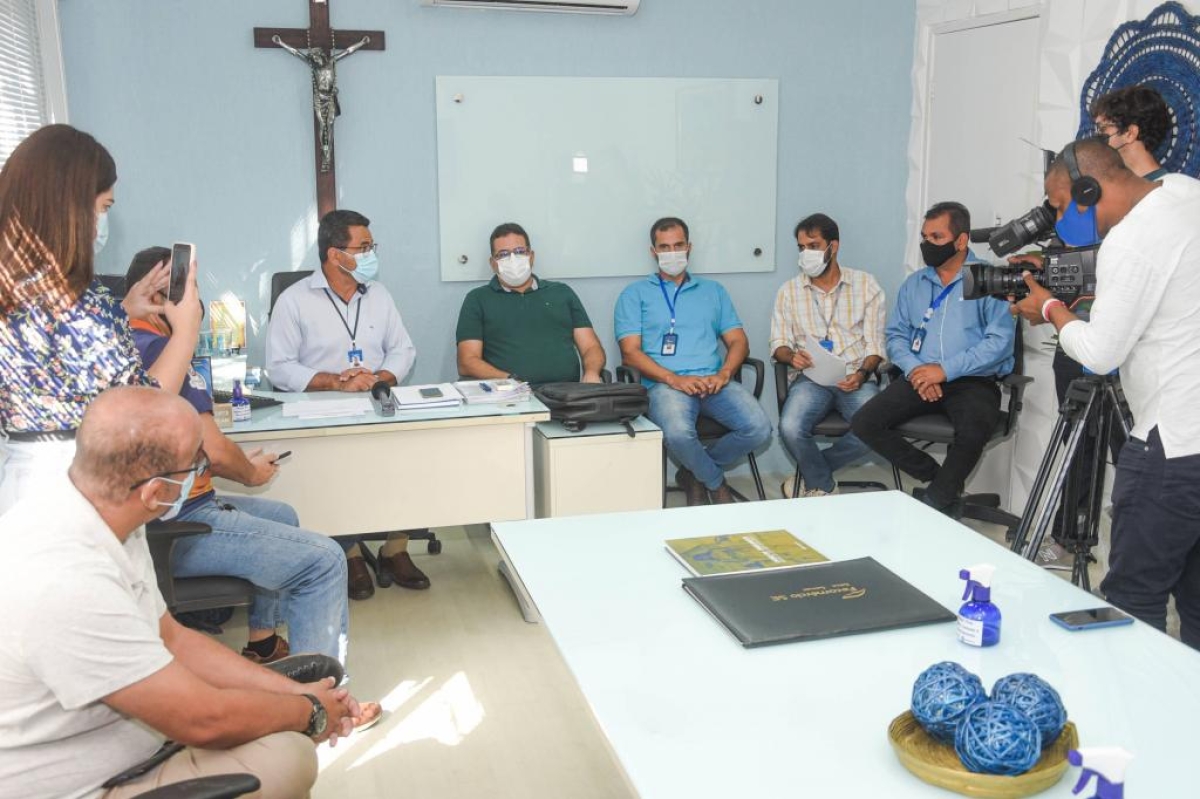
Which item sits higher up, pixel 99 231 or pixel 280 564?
pixel 99 231

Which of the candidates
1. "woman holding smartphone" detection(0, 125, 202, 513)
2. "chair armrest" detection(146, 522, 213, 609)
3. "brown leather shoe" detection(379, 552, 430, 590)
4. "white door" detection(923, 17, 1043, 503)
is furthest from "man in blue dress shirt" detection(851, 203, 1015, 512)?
"woman holding smartphone" detection(0, 125, 202, 513)

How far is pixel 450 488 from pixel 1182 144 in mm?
2805

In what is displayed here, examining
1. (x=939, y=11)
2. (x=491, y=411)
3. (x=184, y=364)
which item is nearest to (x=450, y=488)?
(x=491, y=411)

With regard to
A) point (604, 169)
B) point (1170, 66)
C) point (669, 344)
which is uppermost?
point (1170, 66)

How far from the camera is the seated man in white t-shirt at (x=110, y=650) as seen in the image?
146 cm

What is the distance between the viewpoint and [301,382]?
3949 millimetres

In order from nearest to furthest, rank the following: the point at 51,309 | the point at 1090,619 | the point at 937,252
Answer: the point at 1090,619 → the point at 51,309 → the point at 937,252

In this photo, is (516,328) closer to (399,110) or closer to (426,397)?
(426,397)

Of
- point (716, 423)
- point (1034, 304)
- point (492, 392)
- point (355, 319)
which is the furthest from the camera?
point (716, 423)

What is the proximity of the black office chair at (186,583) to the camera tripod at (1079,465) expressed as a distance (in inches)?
94.1

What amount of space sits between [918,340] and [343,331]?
2437mm

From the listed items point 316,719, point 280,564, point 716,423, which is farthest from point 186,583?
point 716,423

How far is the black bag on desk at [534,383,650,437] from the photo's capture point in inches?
145

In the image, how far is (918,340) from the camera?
14.7ft
